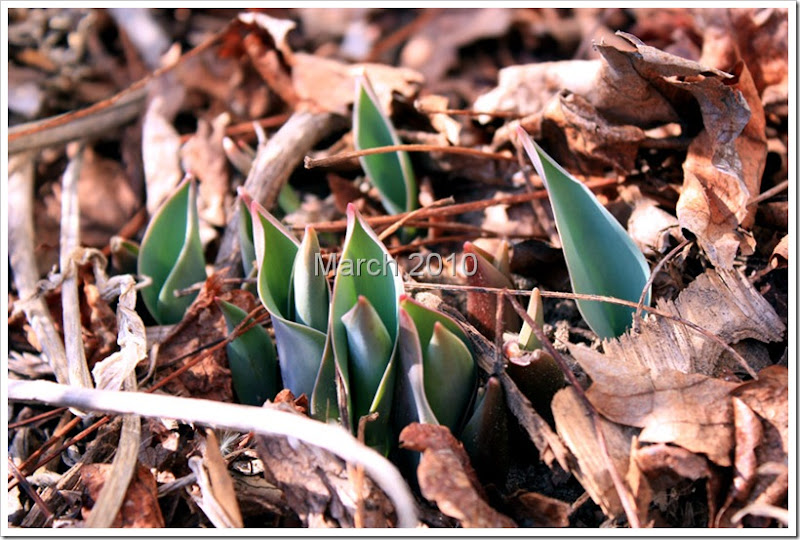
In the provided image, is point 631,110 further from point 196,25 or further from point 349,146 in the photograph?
point 196,25

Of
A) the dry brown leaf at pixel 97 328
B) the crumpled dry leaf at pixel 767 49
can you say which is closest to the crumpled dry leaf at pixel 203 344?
the dry brown leaf at pixel 97 328

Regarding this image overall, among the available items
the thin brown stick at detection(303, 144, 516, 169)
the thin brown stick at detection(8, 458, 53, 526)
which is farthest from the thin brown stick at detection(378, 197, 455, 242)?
the thin brown stick at detection(8, 458, 53, 526)

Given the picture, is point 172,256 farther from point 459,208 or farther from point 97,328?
point 459,208

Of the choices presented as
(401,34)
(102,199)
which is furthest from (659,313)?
(401,34)

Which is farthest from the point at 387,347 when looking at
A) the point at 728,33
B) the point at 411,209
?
the point at 728,33

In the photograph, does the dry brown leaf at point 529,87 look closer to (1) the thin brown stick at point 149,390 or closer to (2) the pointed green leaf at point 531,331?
(2) the pointed green leaf at point 531,331

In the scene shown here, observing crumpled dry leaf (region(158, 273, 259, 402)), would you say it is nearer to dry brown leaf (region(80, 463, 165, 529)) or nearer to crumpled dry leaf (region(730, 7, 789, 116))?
dry brown leaf (region(80, 463, 165, 529))

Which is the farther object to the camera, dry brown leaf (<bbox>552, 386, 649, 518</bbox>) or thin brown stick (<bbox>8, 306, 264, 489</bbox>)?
thin brown stick (<bbox>8, 306, 264, 489</bbox>)
